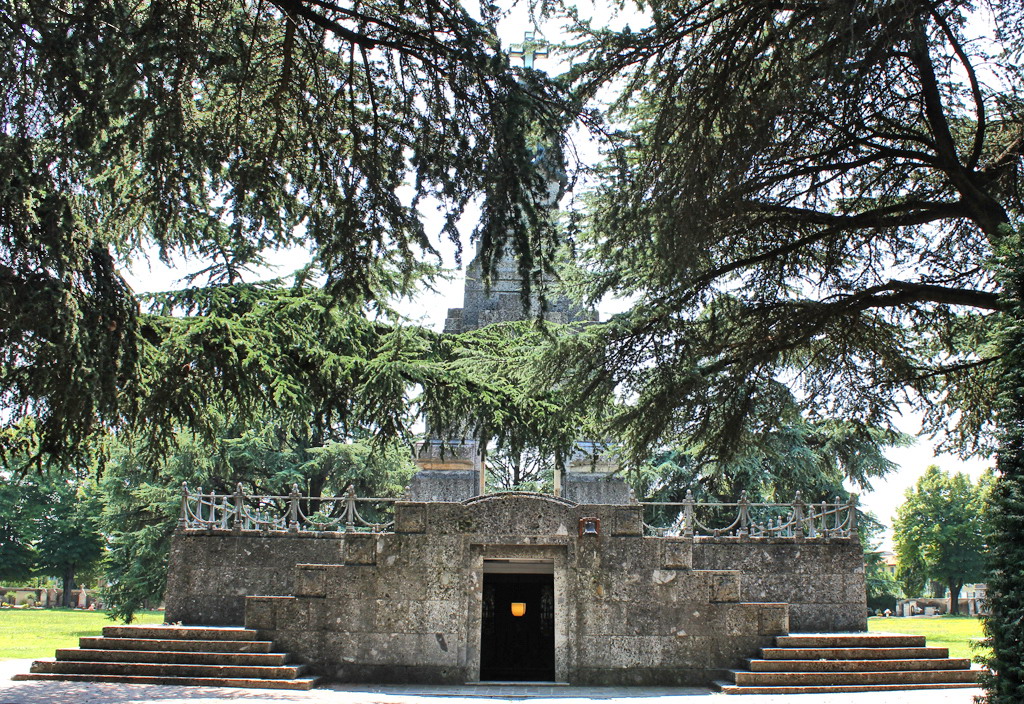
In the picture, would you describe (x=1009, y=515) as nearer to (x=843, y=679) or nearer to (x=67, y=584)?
(x=843, y=679)

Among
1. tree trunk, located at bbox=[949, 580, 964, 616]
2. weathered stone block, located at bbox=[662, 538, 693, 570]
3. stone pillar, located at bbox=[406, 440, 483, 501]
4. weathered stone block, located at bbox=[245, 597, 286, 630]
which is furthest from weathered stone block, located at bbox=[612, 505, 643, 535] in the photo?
tree trunk, located at bbox=[949, 580, 964, 616]

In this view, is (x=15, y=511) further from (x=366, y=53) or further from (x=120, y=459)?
(x=366, y=53)

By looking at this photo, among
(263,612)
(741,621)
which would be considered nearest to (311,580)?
(263,612)

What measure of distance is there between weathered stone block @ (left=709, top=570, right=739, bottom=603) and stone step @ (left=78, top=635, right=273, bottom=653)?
6.63m

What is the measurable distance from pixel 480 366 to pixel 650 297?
2.43 meters

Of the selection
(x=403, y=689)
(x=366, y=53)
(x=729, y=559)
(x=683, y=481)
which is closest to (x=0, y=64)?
(x=366, y=53)

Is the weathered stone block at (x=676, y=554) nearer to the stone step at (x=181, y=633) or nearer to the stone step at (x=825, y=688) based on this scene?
the stone step at (x=825, y=688)

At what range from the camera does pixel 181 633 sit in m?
13.1

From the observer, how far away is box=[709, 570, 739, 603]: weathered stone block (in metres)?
12.9

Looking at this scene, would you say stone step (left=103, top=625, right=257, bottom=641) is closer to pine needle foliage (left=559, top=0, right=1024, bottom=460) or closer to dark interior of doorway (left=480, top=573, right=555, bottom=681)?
dark interior of doorway (left=480, top=573, right=555, bottom=681)

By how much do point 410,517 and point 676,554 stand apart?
4.07m

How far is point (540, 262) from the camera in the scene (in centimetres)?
750

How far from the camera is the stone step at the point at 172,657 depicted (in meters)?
12.4

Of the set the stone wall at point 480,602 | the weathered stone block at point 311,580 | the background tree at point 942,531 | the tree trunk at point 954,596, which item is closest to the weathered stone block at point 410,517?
the stone wall at point 480,602
